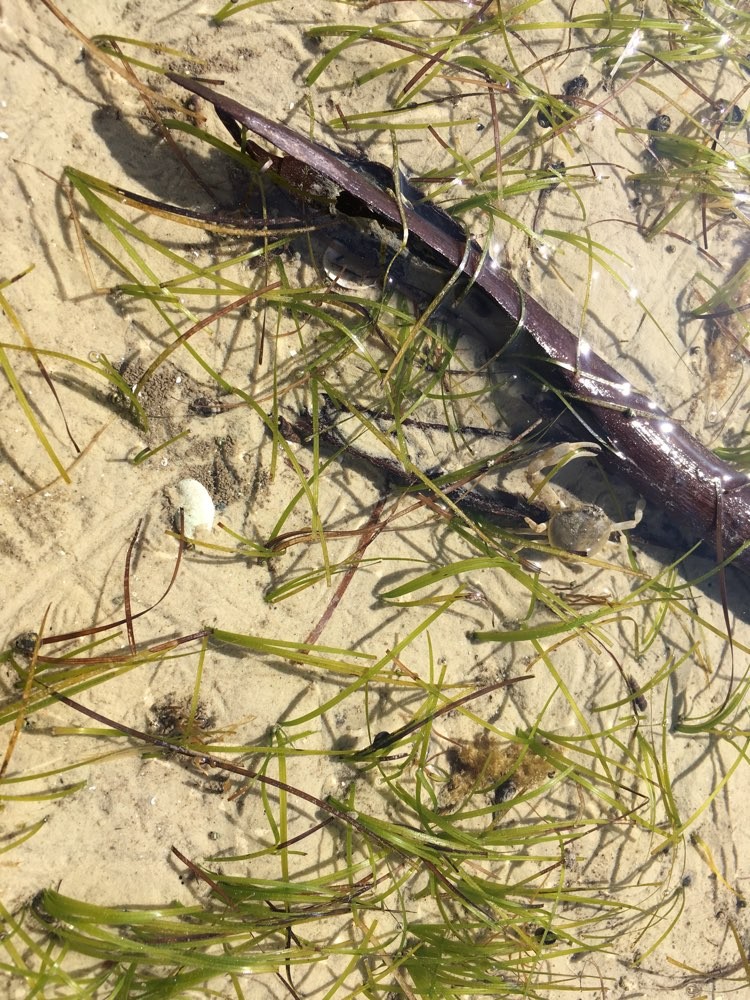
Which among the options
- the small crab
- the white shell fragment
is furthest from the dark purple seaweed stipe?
the white shell fragment

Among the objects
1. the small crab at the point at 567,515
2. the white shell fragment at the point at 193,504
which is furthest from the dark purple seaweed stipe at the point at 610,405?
the white shell fragment at the point at 193,504

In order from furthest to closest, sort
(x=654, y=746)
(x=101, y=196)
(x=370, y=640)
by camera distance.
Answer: (x=654, y=746)
(x=370, y=640)
(x=101, y=196)

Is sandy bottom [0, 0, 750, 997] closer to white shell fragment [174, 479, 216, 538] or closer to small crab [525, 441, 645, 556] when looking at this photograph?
white shell fragment [174, 479, 216, 538]

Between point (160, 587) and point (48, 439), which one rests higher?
point (48, 439)

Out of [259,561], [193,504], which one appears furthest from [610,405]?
[193,504]

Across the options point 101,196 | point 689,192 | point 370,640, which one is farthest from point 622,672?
point 101,196

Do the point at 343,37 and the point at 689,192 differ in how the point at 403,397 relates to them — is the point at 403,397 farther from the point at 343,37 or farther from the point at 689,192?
the point at 689,192
